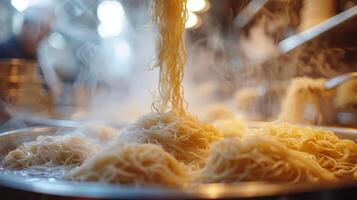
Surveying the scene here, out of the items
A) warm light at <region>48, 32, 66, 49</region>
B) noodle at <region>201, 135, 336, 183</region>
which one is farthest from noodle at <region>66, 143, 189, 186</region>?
warm light at <region>48, 32, 66, 49</region>

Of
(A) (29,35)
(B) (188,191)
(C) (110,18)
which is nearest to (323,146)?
(B) (188,191)

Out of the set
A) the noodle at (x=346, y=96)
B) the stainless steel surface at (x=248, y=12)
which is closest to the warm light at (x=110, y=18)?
the stainless steel surface at (x=248, y=12)

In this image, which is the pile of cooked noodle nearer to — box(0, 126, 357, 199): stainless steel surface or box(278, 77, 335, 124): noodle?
box(0, 126, 357, 199): stainless steel surface

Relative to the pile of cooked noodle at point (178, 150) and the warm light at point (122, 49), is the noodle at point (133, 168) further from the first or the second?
the warm light at point (122, 49)

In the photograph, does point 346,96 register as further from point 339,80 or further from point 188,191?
point 188,191

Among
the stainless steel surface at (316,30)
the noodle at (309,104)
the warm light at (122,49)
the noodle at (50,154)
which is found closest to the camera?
the noodle at (50,154)

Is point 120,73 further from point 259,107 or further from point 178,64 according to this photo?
point 178,64
